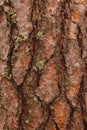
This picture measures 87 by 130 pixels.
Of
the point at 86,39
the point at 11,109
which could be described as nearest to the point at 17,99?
the point at 11,109

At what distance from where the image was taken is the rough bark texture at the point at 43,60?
0.85 metres

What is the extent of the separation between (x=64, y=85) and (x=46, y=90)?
75 mm

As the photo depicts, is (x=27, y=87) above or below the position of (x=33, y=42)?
below

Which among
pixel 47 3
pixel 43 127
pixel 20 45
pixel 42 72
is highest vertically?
pixel 47 3

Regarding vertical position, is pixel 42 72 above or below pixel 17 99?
above

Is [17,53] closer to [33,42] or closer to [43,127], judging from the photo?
[33,42]

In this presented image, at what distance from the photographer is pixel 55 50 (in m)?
0.86

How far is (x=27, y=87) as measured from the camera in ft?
2.87

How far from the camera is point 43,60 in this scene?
86cm

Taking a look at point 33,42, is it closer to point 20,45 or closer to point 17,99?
point 20,45

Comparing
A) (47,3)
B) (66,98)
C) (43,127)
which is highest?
(47,3)

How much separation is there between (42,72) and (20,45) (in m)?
0.14

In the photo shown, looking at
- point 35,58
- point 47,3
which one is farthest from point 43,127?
point 47,3

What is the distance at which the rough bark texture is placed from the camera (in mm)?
854
